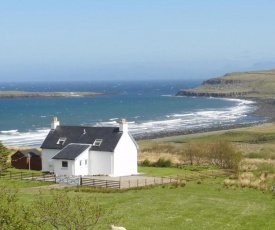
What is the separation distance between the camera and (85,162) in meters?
45.6

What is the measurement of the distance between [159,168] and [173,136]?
1910 inches

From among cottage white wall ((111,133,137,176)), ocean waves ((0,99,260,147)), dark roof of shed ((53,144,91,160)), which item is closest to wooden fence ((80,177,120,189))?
dark roof of shed ((53,144,91,160))

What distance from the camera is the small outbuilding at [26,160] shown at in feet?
162

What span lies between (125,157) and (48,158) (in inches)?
279

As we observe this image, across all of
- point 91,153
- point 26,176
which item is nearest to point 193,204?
point 91,153

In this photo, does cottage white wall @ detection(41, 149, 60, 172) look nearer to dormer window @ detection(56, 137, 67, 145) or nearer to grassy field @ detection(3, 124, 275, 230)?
dormer window @ detection(56, 137, 67, 145)

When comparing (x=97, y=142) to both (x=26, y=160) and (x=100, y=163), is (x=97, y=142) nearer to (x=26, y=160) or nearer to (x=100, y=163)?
(x=100, y=163)

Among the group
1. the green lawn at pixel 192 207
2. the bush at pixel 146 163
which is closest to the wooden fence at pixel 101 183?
the green lawn at pixel 192 207

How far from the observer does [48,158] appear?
158 ft

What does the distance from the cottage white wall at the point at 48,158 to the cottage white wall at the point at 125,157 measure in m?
5.71

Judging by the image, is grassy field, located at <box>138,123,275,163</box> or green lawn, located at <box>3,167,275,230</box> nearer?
green lawn, located at <box>3,167,275,230</box>

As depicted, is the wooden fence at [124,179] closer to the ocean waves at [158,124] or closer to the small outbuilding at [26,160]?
the small outbuilding at [26,160]

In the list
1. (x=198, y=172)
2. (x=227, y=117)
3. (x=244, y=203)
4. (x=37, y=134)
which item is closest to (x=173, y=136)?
(x=37, y=134)

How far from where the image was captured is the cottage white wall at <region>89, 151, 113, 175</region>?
45281 mm
